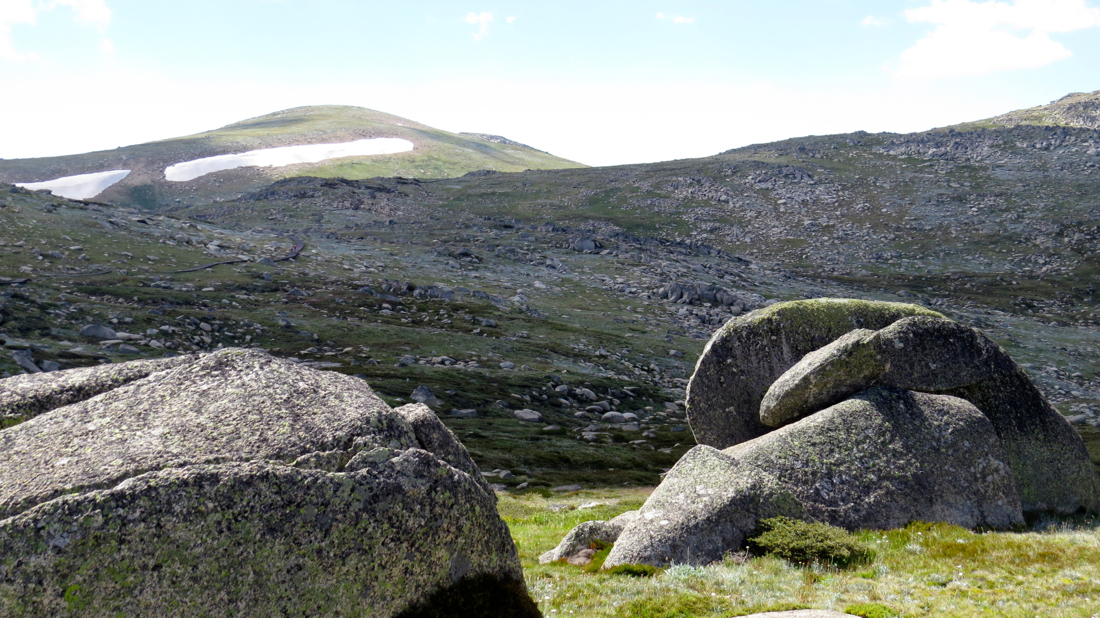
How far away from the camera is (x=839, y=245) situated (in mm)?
102625

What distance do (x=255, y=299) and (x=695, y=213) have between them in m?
83.4

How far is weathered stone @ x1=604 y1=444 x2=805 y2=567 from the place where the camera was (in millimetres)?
14852

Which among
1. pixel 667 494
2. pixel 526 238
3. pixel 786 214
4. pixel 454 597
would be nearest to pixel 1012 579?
pixel 667 494

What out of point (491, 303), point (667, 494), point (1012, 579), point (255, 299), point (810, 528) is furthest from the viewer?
point (491, 303)

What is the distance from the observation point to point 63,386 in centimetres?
1095

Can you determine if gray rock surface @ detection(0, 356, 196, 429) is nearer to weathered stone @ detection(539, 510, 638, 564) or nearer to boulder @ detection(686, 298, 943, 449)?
weathered stone @ detection(539, 510, 638, 564)

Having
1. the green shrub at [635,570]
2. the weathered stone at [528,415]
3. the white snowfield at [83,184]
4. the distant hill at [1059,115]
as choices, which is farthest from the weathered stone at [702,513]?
the white snowfield at [83,184]

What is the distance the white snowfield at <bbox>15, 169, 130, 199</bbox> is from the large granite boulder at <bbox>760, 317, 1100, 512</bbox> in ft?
555

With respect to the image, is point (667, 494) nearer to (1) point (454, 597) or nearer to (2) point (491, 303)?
(1) point (454, 597)

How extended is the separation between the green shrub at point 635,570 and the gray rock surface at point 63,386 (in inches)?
362

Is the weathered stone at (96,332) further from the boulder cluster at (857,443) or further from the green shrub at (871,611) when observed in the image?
the green shrub at (871,611)

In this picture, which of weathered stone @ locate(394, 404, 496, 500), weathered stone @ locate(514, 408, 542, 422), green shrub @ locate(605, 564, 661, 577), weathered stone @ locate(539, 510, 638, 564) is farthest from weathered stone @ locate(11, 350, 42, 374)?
green shrub @ locate(605, 564, 661, 577)

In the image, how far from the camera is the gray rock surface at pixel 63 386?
10555mm

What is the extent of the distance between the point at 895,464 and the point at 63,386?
18.0m
